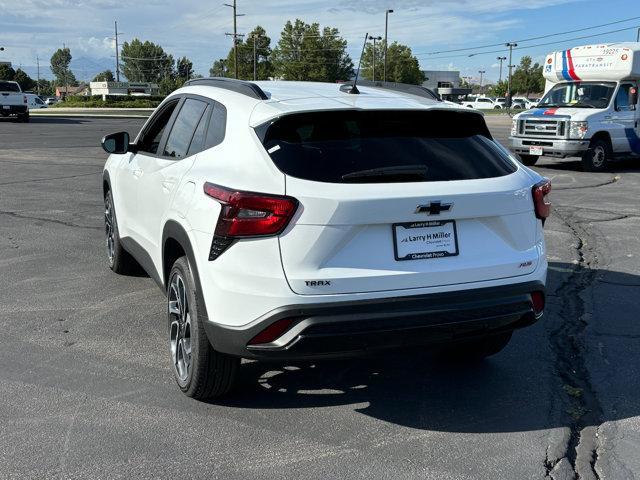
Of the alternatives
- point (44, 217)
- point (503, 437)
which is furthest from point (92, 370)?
point (44, 217)

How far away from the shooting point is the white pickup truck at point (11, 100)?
103 feet

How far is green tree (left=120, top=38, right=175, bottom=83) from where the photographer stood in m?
151

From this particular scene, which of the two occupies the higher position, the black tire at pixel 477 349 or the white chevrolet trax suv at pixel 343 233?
the white chevrolet trax suv at pixel 343 233

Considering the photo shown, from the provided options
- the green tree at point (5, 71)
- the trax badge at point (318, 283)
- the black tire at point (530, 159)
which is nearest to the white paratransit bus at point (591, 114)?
the black tire at point (530, 159)

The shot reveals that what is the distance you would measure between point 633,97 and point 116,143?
14.5m

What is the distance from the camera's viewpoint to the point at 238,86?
4.10m

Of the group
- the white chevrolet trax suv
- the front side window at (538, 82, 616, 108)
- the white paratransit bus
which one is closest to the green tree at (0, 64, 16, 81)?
the front side window at (538, 82, 616, 108)

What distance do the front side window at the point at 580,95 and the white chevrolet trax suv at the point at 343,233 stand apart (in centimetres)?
A: 1370

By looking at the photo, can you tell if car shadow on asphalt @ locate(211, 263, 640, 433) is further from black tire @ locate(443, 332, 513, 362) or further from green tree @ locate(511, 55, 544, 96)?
green tree @ locate(511, 55, 544, 96)

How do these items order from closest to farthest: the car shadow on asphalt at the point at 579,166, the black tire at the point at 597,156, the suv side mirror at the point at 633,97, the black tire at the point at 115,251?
the black tire at the point at 115,251 → the black tire at the point at 597,156 → the suv side mirror at the point at 633,97 → the car shadow on asphalt at the point at 579,166

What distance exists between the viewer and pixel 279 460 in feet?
10.8

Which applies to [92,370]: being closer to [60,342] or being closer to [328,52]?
[60,342]

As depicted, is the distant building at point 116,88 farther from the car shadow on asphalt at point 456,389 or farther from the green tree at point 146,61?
the car shadow on asphalt at point 456,389

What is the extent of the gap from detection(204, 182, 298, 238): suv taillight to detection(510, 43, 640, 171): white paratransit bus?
13.8 metres
